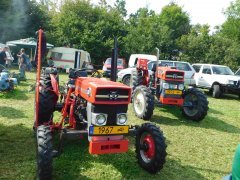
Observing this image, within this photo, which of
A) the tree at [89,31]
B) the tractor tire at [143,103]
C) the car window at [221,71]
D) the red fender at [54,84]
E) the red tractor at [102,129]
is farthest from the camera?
the tree at [89,31]

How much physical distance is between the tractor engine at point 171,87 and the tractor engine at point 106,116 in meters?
4.54

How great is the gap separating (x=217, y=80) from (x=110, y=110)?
12.2m

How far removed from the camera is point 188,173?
533 centimetres

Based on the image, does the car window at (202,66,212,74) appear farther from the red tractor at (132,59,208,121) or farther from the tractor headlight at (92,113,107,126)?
the tractor headlight at (92,113,107,126)

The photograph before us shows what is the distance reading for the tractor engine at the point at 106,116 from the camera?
4.64 metres

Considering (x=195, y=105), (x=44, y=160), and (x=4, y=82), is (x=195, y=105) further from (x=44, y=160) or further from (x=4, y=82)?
(x=4, y=82)

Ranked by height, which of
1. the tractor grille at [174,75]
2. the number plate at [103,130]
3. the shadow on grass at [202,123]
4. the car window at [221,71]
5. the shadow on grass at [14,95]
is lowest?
the shadow on grass at [202,123]

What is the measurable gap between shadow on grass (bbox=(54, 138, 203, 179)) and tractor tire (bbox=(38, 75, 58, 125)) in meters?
0.64

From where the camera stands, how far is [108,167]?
5211 mm

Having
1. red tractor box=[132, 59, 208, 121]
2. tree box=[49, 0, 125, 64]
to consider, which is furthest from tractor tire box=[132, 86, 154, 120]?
tree box=[49, 0, 125, 64]

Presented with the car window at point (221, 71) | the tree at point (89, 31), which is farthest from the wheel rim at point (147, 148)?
the tree at point (89, 31)

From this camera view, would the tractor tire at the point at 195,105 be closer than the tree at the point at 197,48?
Yes

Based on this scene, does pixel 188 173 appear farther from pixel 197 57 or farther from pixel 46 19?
pixel 46 19

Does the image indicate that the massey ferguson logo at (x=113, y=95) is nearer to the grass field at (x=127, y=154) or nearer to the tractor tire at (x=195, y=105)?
the grass field at (x=127, y=154)
